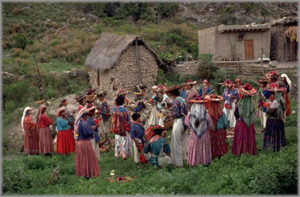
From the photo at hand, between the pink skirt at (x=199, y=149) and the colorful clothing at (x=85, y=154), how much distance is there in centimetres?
219

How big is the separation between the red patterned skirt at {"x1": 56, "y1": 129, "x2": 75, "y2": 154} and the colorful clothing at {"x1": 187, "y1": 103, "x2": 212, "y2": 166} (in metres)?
3.72

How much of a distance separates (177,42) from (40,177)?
81.6 feet

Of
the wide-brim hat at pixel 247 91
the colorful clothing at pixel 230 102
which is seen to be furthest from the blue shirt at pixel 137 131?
the colorful clothing at pixel 230 102

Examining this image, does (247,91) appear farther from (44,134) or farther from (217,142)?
(44,134)

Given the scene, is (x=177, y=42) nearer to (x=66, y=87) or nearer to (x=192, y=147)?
(x=66, y=87)

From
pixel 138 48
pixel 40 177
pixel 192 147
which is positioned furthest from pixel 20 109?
pixel 192 147

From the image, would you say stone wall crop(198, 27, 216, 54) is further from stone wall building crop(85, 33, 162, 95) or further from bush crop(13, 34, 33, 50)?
bush crop(13, 34, 33, 50)

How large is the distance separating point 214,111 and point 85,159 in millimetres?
3190

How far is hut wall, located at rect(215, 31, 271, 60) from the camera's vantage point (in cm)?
2362

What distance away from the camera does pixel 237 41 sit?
2397cm

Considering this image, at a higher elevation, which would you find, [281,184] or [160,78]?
[160,78]

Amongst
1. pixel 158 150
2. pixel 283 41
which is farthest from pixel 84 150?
pixel 283 41

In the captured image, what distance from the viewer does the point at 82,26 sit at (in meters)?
36.6

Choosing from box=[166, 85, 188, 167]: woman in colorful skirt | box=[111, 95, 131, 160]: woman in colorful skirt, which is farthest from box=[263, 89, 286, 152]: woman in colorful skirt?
box=[111, 95, 131, 160]: woman in colorful skirt
